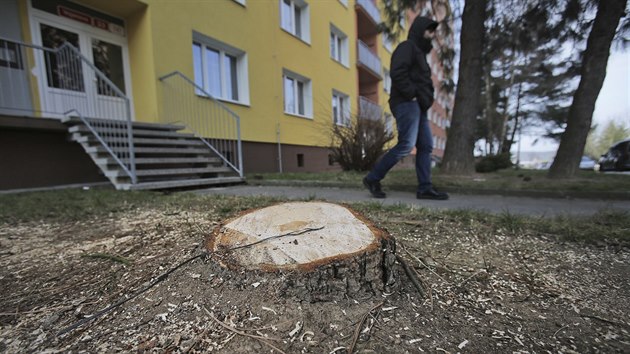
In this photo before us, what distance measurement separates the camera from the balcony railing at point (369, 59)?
1433 cm

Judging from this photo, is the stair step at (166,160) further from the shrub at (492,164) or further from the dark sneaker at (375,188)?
the shrub at (492,164)

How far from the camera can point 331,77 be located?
12.0 meters

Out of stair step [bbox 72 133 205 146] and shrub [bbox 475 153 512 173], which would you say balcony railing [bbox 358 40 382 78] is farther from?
stair step [bbox 72 133 205 146]

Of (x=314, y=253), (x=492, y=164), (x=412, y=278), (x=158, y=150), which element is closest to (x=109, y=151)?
(x=158, y=150)

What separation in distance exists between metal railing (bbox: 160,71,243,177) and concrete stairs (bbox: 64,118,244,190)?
309 mm

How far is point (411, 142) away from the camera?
11.3 feet

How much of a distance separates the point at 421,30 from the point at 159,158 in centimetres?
443

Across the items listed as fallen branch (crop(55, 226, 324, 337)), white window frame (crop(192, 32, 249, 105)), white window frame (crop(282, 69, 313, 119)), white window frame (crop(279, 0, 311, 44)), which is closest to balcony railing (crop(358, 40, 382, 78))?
white window frame (crop(279, 0, 311, 44))

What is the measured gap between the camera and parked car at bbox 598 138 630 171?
11.5 m

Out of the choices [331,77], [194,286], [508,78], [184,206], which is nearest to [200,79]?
[184,206]

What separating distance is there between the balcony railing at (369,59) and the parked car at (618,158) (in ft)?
34.9

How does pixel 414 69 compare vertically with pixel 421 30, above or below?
below

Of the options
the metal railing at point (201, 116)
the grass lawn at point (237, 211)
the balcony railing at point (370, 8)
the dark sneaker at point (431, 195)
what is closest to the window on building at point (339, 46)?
the balcony railing at point (370, 8)

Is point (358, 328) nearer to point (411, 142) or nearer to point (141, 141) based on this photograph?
point (411, 142)
